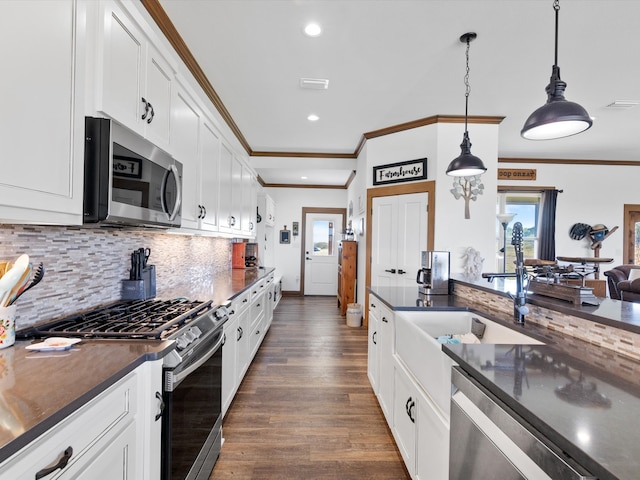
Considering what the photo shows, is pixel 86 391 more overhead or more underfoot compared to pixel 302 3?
more underfoot

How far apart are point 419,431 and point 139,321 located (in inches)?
55.8

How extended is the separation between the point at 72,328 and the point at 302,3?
90.7 inches

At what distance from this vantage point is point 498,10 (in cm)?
212

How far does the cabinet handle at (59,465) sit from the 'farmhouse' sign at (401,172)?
13.4ft

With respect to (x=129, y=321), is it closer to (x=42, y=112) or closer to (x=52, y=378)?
(x=52, y=378)

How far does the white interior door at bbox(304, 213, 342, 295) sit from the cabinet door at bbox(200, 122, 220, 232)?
15.9 feet

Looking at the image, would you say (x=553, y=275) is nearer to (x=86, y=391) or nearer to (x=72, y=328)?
(x=86, y=391)

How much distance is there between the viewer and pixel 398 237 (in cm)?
428

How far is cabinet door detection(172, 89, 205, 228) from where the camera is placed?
1991 millimetres

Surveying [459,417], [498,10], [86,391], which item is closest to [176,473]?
[86,391]

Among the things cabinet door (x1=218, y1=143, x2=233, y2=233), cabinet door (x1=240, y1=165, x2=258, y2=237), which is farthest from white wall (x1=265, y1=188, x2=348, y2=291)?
cabinet door (x1=218, y1=143, x2=233, y2=233)

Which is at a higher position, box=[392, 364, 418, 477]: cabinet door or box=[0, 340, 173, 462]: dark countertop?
box=[0, 340, 173, 462]: dark countertop

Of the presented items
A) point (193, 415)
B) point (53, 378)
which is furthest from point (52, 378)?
point (193, 415)

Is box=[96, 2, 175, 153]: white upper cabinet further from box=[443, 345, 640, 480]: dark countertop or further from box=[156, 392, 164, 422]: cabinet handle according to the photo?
box=[443, 345, 640, 480]: dark countertop
